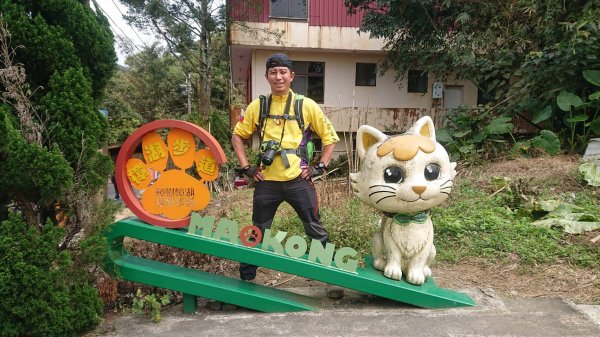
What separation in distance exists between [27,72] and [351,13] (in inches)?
417

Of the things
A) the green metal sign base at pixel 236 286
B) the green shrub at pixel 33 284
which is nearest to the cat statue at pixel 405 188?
the green metal sign base at pixel 236 286

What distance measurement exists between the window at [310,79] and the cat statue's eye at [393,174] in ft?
36.4

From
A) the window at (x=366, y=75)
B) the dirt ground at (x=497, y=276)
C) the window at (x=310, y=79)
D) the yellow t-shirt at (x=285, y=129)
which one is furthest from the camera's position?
the window at (x=366, y=75)

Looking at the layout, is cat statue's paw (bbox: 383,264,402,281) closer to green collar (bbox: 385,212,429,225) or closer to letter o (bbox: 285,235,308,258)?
green collar (bbox: 385,212,429,225)

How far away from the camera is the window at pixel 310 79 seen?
13773 millimetres

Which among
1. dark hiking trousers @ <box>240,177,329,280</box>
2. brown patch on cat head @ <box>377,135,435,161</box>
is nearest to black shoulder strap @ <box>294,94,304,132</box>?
dark hiking trousers @ <box>240,177,329,280</box>

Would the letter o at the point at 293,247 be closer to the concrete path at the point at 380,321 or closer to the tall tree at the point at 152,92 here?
the concrete path at the point at 380,321

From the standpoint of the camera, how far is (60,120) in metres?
2.55

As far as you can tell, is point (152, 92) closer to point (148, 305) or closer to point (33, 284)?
point (148, 305)

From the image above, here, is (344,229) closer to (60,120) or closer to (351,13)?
(60,120)

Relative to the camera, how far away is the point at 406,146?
9.42 feet

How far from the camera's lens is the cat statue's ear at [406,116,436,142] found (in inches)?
122

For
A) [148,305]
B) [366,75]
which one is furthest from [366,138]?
[366,75]

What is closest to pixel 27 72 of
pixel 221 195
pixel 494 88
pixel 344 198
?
pixel 344 198
